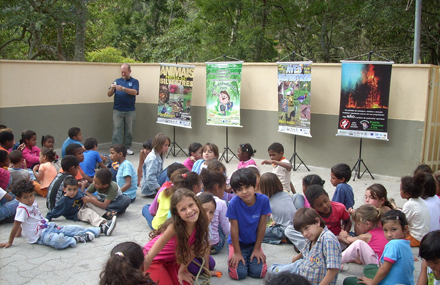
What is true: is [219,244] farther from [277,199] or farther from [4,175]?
[4,175]

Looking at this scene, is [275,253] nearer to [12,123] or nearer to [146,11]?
[12,123]

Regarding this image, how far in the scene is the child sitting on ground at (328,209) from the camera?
Answer: 4.04m

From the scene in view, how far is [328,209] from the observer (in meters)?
4.13

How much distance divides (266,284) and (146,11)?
17.3 m

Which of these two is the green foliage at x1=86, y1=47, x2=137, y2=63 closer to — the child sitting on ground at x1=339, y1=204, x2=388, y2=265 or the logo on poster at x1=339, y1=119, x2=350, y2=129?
the logo on poster at x1=339, y1=119, x2=350, y2=129

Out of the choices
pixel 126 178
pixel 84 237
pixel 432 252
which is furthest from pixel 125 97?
pixel 432 252

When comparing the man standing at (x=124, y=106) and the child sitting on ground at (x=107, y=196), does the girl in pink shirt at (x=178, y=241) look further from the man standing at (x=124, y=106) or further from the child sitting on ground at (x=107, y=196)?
the man standing at (x=124, y=106)

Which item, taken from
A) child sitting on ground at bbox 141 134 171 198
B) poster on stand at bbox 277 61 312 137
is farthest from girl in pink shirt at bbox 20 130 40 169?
poster on stand at bbox 277 61 312 137

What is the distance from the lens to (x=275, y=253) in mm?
4391

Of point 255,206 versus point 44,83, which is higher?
point 44,83

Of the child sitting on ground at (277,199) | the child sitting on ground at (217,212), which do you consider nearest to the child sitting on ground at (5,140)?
the child sitting on ground at (217,212)


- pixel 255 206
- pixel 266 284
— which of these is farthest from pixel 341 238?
pixel 266 284

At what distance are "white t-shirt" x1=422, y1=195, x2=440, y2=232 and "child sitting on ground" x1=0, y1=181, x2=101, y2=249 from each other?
11.5 feet

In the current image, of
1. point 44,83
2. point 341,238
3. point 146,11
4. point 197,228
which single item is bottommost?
point 341,238
